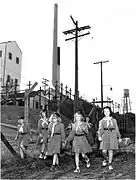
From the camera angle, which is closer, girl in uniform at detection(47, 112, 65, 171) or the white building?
girl in uniform at detection(47, 112, 65, 171)

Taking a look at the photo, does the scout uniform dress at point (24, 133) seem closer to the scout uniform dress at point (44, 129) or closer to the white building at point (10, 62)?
the scout uniform dress at point (44, 129)

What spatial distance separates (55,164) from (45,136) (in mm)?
1377

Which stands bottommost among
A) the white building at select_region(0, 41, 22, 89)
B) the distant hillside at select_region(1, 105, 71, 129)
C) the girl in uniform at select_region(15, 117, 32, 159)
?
the girl in uniform at select_region(15, 117, 32, 159)

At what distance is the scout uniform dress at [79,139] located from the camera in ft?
22.2

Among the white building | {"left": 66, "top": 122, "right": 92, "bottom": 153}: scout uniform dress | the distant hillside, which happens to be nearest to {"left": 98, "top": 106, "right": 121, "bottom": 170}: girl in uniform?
{"left": 66, "top": 122, "right": 92, "bottom": 153}: scout uniform dress

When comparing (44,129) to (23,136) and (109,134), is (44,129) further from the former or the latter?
(109,134)

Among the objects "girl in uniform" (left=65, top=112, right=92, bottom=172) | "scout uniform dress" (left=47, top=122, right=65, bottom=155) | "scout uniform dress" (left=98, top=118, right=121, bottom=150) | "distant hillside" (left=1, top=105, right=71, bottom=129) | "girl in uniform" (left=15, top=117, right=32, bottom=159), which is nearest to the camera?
"scout uniform dress" (left=98, top=118, right=121, bottom=150)

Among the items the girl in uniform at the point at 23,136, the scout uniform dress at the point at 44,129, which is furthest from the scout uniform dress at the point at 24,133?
the scout uniform dress at the point at 44,129

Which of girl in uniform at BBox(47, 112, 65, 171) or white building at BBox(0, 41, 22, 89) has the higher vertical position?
white building at BBox(0, 41, 22, 89)

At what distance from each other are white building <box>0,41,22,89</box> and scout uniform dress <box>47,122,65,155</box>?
19131 mm

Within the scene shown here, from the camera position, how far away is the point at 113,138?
654cm

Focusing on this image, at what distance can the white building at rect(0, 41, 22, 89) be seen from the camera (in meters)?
26.2

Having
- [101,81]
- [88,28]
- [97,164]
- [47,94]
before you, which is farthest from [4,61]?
[97,164]

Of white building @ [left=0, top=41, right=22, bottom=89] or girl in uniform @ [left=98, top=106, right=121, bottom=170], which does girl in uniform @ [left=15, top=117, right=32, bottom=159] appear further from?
white building @ [left=0, top=41, right=22, bottom=89]
